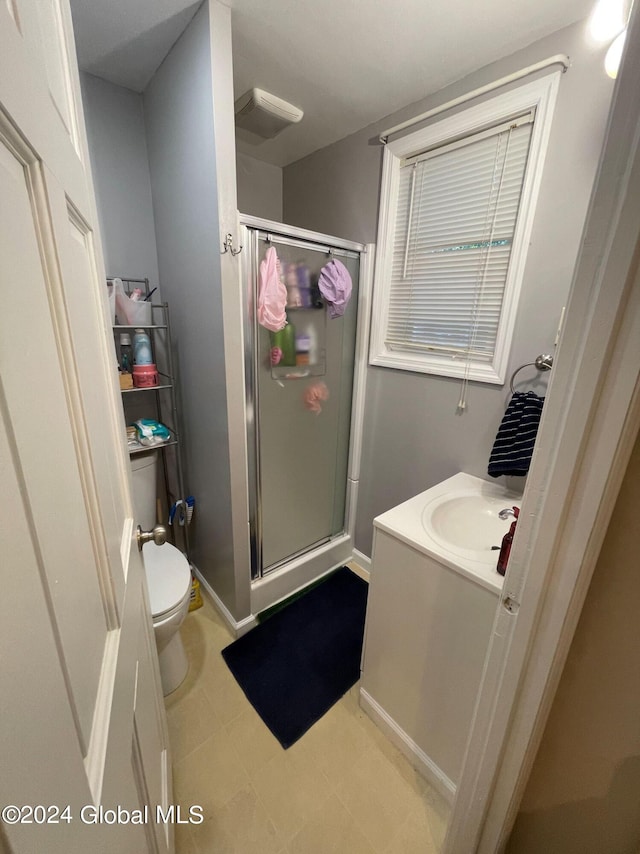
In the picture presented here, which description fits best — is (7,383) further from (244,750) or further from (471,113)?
(471,113)

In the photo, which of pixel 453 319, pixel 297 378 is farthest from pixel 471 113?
pixel 297 378

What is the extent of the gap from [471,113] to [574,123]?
388 millimetres

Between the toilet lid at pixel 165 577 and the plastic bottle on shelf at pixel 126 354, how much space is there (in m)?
0.86

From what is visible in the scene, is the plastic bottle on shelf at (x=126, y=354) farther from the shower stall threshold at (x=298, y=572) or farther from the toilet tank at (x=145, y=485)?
the shower stall threshold at (x=298, y=572)

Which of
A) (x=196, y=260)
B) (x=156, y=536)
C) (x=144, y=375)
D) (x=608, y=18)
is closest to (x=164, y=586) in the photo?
(x=156, y=536)

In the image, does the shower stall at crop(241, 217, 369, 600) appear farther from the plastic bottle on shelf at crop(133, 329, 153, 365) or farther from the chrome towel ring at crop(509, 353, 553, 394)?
the chrome towel ring at crop(509, 353, 553, 394)

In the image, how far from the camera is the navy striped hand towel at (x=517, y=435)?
1318 mm

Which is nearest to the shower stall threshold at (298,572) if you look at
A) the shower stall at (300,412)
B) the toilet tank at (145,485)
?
the shower stall at (300,412)

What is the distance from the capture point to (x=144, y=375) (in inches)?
63.7

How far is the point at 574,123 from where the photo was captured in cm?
113

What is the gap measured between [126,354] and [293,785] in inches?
73.6

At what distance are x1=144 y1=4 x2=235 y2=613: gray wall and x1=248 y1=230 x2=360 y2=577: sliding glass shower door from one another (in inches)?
6.2

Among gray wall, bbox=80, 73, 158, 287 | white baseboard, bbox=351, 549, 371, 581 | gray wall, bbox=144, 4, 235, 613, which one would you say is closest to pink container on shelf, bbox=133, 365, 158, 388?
gray wall, bbox=144, 4, 235, 613

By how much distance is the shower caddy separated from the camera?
5.46ft
